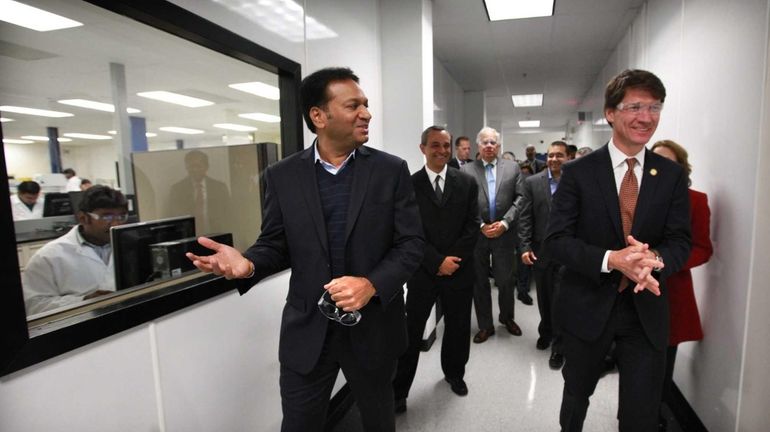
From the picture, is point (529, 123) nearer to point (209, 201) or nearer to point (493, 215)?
point (493, 215)

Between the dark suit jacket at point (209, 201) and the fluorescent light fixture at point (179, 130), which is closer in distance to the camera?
the dark suit jacket at point (209, 201)

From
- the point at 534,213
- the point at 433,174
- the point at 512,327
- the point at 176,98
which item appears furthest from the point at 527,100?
the point at 433,174

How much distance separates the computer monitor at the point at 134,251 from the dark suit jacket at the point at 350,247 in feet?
2.11

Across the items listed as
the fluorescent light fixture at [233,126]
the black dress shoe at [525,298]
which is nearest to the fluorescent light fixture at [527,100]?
the black dress shoe at [525,298]

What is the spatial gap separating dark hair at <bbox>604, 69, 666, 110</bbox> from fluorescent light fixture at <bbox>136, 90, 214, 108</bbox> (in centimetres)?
791

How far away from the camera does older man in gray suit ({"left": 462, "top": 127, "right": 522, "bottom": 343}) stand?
388 centimetres

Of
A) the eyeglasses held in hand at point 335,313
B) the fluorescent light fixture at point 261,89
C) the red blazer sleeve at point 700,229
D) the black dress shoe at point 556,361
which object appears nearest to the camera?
the eyeglasses held in hand at point 335,313

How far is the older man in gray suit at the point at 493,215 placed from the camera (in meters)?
3.88

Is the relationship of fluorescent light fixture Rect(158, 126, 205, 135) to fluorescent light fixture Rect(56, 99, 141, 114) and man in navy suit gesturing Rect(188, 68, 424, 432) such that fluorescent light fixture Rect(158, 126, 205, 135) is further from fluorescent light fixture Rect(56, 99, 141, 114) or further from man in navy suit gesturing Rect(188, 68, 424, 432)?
man in navy suit gesturing Rect(188, 68, 424, 432)

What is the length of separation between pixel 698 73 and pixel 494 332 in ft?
8.59

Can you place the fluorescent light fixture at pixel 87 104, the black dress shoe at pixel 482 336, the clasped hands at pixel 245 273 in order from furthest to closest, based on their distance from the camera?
the fluorescent light fixture at pixel 87 104 < the black dress shoe at pixel 482 336 < the clasped hands at pixel 245 273

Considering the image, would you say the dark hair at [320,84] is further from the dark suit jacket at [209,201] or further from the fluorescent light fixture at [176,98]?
the fluorescent light fixture at [176,98]

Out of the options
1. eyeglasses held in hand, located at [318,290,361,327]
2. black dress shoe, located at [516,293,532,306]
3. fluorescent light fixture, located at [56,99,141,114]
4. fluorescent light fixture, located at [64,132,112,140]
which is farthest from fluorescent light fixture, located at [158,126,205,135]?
eyeglasses held in hand, located at [318,290,361,327]

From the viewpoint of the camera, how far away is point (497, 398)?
2.87 m
